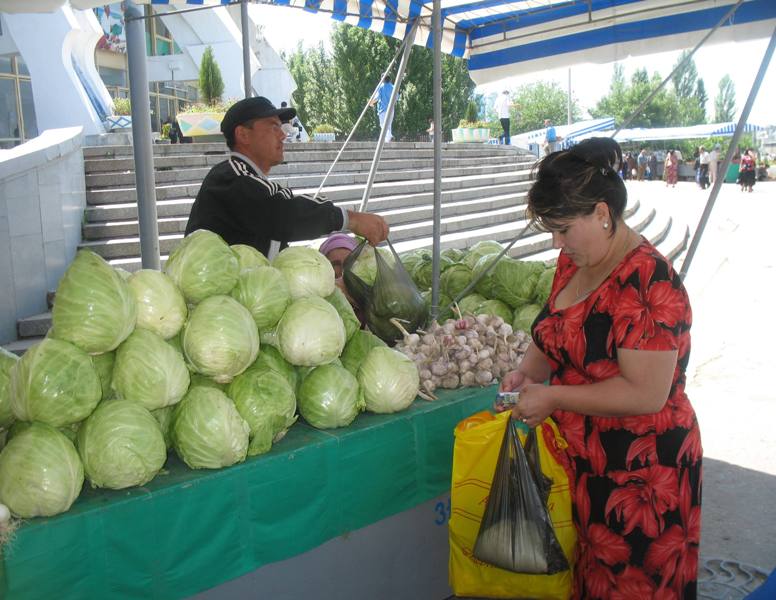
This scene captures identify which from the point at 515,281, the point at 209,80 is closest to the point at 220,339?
the point at 515,281

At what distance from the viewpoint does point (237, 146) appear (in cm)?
362

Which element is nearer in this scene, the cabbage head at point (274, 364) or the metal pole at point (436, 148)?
the cabbage head at point (274, 364)

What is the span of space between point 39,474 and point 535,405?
A: 1.41 metres

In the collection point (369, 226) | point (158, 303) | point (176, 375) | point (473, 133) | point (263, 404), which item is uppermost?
point (473, 133)

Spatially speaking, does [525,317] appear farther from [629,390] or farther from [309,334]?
[629,390]

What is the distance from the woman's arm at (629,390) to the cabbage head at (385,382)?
2.30ft

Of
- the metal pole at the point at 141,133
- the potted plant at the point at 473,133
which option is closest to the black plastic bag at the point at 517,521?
the metal pole at the point at 141,133

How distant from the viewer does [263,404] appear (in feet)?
7.43

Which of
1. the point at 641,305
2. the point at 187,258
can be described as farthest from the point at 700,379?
the point at 187,258

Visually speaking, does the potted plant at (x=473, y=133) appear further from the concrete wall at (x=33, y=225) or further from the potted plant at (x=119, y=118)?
the concrete wall at (x=33, y=225)

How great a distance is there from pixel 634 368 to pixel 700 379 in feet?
16.2

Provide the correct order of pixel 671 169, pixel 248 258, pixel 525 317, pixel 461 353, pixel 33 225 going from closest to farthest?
pixel 248 258
pixel 461 353
pixel 525 317
pixel 33 225
pixel 671 169

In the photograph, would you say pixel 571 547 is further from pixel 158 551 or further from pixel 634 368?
pixel 158 551

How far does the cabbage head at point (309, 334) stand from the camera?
239cm
